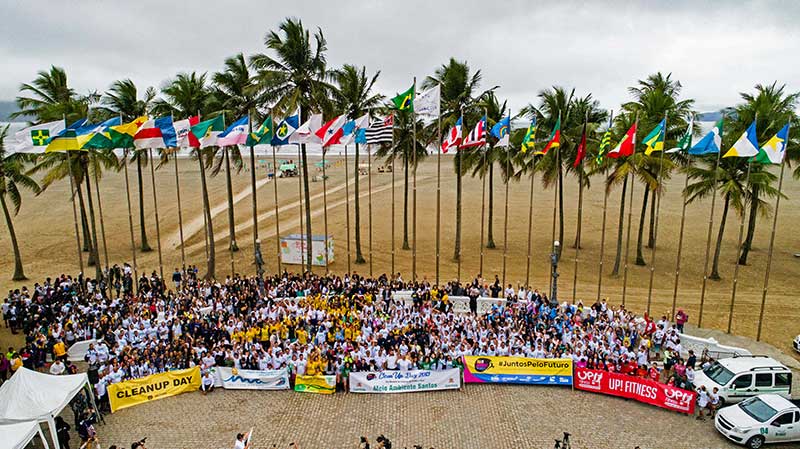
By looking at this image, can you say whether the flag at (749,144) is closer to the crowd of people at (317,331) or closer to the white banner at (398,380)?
the crowd of people at (317,331)

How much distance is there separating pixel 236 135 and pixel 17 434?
17.7 meters

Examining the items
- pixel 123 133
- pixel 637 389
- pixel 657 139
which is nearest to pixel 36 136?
pixel 123 133

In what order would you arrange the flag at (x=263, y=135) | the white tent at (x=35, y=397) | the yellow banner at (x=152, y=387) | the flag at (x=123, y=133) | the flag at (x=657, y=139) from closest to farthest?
1. the white tent at (x=35, y=397)
2. the yellow banner at (x=152, y=387)
3. the flag at (x=657, y=139)
4. the flag at (x=123, y=133)
5. the flag at (x=263, y=135)

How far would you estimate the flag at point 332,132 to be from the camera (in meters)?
28.1

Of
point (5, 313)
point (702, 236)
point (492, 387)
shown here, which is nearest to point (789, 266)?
point (702, 236)

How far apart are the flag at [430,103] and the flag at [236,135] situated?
9.45 m

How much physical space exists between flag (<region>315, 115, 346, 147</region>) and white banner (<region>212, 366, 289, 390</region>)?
13.3 m

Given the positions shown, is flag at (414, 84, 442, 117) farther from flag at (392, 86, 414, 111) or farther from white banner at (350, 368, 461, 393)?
white banner at (350, 368, 461, 393)

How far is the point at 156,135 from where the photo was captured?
27.0 metres

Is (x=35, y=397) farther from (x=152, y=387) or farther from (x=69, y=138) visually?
(x=69, y=138)

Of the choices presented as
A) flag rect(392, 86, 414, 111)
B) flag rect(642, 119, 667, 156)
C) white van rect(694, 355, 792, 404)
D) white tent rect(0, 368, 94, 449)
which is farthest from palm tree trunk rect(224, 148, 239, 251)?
white van rect(694, 355, 792, 404)

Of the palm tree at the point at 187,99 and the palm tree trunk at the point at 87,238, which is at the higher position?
the palm tree at the point at 187,99

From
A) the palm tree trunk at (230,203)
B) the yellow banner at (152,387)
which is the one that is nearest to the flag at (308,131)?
the palm tree trunk at (230,203)

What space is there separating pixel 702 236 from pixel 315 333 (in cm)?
3777
